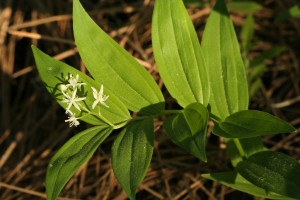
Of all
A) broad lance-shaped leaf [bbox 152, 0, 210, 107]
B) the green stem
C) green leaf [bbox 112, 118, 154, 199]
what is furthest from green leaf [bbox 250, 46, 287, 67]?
green leaf [bbox 112, 118, 154, 199]

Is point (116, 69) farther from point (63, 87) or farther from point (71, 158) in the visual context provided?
point (71, 158)

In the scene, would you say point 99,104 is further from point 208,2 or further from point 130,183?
point 208,2

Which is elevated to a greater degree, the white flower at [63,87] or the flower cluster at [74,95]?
the white flower at [63,87]

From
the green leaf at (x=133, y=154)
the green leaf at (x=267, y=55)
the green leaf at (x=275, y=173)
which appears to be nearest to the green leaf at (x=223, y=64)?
the green leaf at (x=275, y=173)

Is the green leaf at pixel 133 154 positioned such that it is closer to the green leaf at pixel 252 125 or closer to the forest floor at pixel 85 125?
the green leaf at pixel 252 125

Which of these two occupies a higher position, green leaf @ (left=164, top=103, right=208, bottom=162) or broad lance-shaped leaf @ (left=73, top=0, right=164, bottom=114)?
broad lance-shaped leaf @ (left=73, top=0, right=164, bottom=114)

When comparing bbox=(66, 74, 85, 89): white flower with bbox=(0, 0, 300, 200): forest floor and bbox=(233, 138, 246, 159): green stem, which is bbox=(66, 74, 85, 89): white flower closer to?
bbox=(233, 138, 246, 159): green stem
